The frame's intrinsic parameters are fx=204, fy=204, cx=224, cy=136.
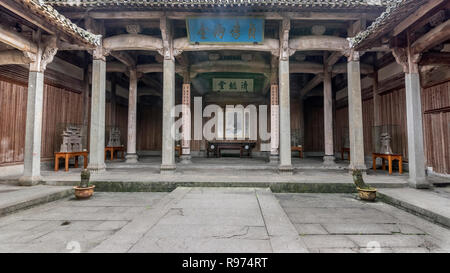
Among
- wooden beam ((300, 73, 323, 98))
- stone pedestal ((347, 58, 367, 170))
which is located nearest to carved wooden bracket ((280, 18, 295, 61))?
stone pedestal ((347, 58, 367, 170))

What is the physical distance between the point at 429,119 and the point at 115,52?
1024cm

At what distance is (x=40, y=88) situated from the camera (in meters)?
5.07

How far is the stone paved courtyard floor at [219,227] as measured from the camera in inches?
86.6

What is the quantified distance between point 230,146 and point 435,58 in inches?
323

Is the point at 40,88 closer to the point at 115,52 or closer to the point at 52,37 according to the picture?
the point at 52,37

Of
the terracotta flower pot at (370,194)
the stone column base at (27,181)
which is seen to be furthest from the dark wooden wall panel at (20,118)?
the terracotta flower pot at (370,194)

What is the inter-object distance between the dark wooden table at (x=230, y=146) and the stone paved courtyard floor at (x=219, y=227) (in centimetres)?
700

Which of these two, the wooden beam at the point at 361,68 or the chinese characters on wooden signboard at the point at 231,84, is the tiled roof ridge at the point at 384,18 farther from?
the chinese characters on wooden signboard at the point at 231,84

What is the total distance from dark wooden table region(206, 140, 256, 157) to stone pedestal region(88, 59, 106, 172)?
19.3ft

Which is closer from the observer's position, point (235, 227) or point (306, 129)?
point (235, 227)

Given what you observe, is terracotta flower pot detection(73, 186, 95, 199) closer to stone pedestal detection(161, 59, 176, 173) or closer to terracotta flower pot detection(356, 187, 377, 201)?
stone pedestal detection(161, 59, 176, 173)

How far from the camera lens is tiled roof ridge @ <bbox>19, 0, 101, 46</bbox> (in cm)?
378

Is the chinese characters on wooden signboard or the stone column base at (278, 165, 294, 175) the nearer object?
the stone column base at (278, 165, 294, 175)
